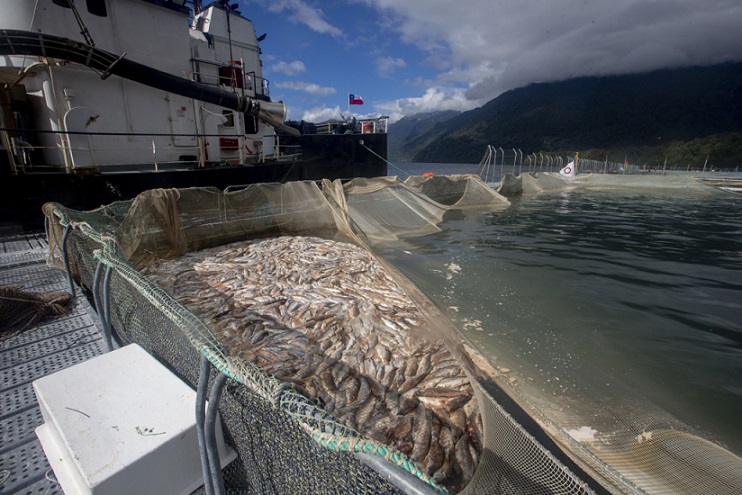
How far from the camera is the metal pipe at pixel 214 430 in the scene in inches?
60.6

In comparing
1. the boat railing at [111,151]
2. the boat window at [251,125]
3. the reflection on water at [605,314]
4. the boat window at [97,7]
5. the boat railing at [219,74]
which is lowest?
the reflection on water at [605,314]

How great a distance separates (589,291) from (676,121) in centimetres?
19585

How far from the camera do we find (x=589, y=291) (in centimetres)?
840

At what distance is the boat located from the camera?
10391 mm

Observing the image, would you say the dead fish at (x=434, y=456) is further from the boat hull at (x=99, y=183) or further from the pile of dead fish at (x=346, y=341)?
the boat hull at (x=99, y=183)

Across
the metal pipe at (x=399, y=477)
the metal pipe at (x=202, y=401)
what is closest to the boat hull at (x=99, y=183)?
the metal pipe at (x=202, y=401)

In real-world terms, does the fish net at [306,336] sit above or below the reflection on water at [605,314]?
above

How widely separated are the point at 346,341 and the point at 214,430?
3979 millimetres

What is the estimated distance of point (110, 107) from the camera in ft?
43.7

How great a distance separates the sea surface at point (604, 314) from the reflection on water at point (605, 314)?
A: 2 centimetres

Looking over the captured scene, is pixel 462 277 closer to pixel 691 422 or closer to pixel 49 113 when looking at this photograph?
pixel 691 422

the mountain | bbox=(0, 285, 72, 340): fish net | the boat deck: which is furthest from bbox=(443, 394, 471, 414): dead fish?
the mountain

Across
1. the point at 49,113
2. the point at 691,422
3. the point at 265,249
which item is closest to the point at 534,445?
the point at 691,422

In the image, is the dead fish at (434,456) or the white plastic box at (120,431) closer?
the white plastic box at (120,431)
